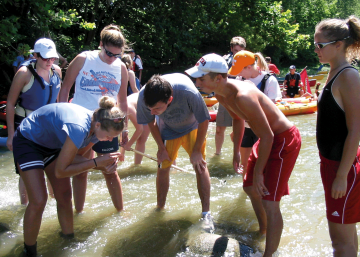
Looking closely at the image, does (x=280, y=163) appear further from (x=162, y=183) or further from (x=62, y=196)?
(x=62, y=196)

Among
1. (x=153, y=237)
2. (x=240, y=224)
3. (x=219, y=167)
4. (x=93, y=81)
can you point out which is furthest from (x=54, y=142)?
(x=219, y=167)

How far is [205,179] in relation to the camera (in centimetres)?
382

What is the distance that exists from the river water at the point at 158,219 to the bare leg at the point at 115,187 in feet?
0.54

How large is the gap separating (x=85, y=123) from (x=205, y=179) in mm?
1522

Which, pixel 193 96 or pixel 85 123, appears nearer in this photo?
pixel 85 123

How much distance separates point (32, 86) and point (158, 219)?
2.09 m

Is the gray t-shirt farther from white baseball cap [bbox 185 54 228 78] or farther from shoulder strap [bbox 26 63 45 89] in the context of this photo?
shoulder strap [bbox 26 63 45 89]

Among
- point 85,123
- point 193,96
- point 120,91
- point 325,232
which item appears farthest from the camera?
point 120,91

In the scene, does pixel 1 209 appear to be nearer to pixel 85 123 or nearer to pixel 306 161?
pixel 85 123

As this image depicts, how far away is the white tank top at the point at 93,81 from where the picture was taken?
3.78 meters

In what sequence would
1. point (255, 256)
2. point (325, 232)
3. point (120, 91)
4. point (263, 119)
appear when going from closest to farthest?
point (263, 119), point (255, 256), point (325, 232), point (120, 91)

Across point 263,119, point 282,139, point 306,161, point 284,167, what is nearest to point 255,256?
point 284,167

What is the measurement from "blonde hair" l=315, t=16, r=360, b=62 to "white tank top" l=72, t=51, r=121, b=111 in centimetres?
227

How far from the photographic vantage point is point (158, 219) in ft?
13.5
